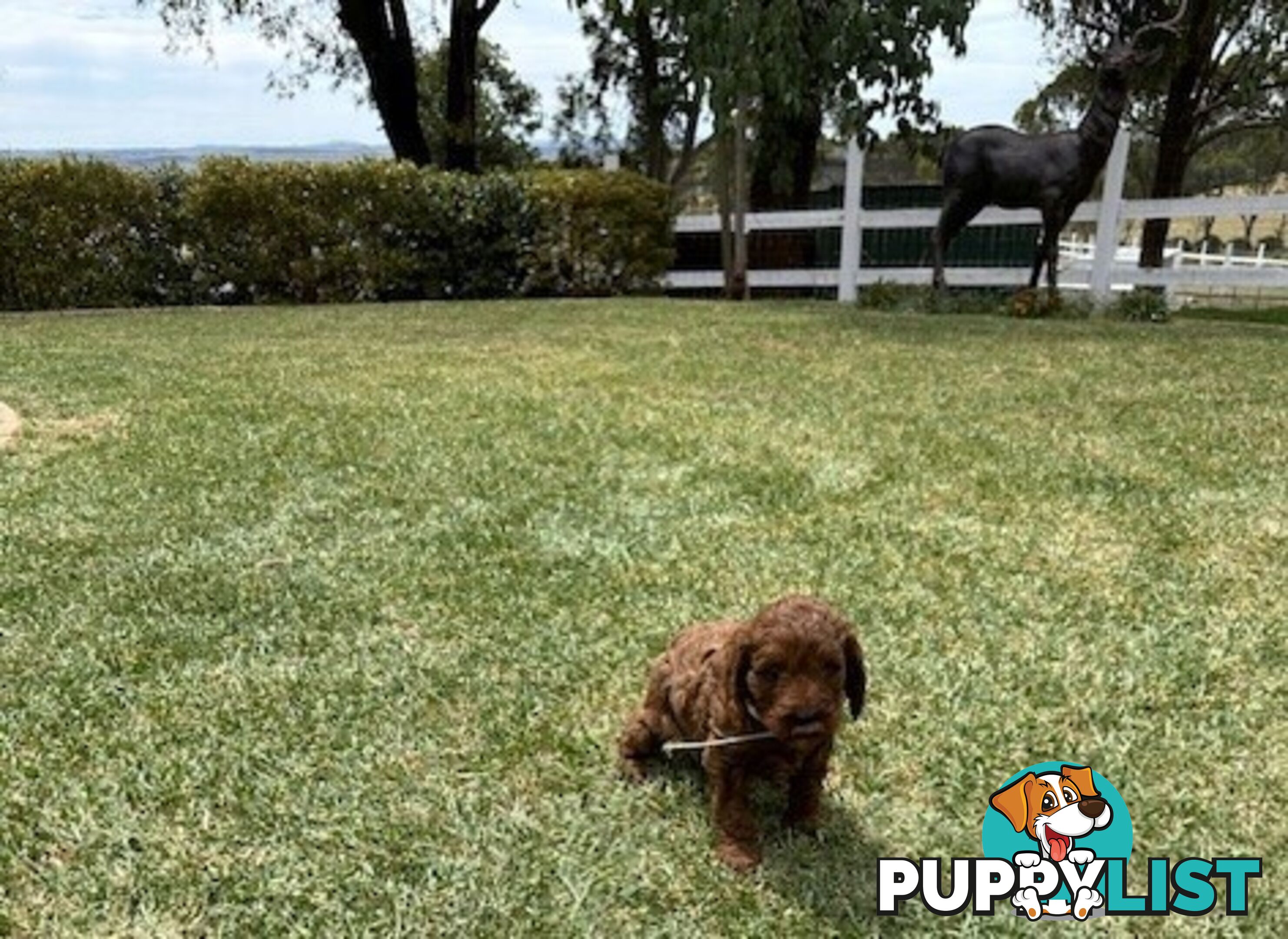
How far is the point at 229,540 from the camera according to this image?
3.54 metres

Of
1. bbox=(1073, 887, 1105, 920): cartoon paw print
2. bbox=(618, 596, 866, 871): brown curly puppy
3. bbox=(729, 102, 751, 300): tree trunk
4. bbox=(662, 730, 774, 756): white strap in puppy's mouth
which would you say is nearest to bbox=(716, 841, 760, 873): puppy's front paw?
bbox=(618, 596, 866, 871): brown curly puppy

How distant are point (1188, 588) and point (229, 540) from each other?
3.22m

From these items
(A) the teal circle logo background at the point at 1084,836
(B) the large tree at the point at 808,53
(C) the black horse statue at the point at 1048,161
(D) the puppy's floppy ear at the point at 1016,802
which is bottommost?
(A) the teal circle logo background at the point at 1084,836

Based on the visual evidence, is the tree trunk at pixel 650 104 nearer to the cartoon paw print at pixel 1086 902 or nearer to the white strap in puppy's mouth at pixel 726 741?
the white strap in puppy's mouth at pixel 726 741

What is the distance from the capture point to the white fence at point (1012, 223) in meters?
10.3

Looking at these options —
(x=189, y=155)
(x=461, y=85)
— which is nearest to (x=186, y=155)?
(x=189, y=155)

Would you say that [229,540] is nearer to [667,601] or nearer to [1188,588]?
[667,601]

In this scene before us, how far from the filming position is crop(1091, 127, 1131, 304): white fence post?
10.5 meters

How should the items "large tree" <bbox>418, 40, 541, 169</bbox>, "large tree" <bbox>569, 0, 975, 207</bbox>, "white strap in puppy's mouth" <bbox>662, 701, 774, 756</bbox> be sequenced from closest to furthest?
"white strap in puppy's mouth" <bbox>662, 701, 774, 756</bbox>, "large tree" <bbox>569, 0, 975, 207</bbox>, "large tree" <bbox>418, 40, 541, 169</bbox>

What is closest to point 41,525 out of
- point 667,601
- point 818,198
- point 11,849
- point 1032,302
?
point 11,849

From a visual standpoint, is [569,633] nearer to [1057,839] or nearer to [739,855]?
[739,855]

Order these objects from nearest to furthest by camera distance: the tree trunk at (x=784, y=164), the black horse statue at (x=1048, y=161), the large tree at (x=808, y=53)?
the black horse statue at (x=1048, y=161) < the large tree at (x=808, y=53) < the tree trunk at (x=784, y=164)

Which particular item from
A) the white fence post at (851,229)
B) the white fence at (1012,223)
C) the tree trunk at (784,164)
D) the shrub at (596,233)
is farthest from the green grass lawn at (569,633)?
the tree trunk at (784,164)

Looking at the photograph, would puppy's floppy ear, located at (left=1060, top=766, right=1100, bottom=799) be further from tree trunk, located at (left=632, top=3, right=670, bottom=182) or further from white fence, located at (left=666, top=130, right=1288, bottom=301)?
tree trunk, located at (left=632, top=3, right=670, bottom=182)
